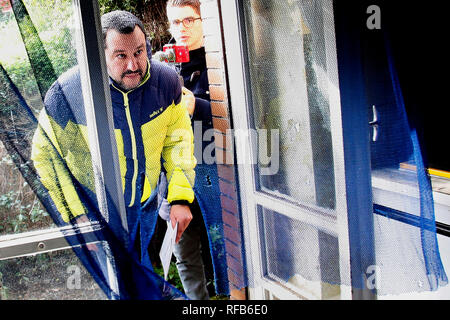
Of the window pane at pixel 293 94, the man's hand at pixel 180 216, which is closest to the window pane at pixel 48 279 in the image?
→ the man's hand at pixel 180 216

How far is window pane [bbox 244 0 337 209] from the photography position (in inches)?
65.7

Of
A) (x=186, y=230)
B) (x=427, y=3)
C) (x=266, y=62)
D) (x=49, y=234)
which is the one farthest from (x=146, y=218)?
(x=427, y=3)

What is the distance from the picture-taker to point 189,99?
188 centimetres

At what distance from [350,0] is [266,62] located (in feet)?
1.38

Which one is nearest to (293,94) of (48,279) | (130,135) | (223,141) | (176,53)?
(223,141)

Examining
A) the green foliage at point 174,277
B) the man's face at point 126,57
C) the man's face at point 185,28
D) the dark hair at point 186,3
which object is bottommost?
the green foliage at point 174,277

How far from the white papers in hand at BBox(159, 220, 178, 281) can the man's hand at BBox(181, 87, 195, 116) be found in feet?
1.54

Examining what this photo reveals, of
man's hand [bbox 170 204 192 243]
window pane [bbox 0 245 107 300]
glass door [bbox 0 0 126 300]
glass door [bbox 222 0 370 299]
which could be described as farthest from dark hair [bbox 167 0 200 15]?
window pane [bbox 0 245 107 300]

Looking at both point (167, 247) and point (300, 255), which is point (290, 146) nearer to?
point (300, 255)

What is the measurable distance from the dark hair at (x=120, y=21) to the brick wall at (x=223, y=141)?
303 mm

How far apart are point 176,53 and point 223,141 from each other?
40cm

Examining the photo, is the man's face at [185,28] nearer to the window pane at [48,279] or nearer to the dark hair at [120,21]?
the dark hair at [120,21]

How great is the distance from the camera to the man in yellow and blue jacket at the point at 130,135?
1.67 meters
